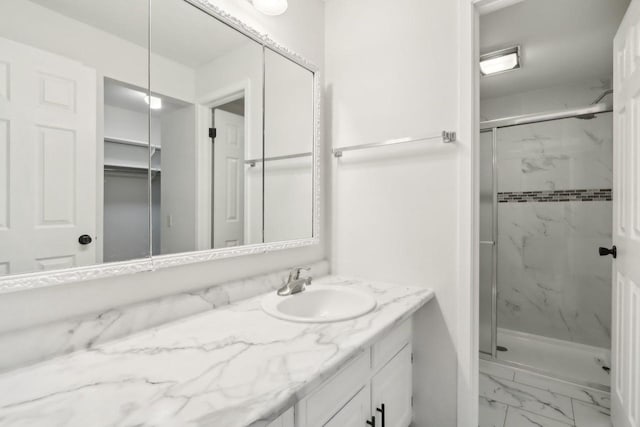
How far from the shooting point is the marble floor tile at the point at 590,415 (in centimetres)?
160

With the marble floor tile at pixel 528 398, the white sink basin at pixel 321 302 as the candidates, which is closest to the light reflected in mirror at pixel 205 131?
the white sink basin at pixel 321 302

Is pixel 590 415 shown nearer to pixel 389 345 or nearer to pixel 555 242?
pixel 555 242

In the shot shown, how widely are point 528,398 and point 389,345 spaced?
1.30m

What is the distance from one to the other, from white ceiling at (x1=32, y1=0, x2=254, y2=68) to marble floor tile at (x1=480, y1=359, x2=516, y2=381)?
96.9 inches

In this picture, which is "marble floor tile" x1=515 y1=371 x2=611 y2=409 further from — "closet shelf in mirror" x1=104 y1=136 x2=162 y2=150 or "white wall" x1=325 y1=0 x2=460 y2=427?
"closet shelf in mirror" x1=104 y1=136 x2=162 y2=150

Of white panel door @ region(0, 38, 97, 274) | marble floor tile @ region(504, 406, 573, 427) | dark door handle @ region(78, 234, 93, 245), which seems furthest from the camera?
marble floor tile @ region(504, 406, 573, 427)

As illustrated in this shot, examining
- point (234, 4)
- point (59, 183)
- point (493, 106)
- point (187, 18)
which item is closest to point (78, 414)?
point (59, 183)

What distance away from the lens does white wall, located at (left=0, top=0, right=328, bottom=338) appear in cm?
75

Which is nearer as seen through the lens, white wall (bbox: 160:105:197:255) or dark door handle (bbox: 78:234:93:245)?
dark door handle (bbox: 78:234:93:245)

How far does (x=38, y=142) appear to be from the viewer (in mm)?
749

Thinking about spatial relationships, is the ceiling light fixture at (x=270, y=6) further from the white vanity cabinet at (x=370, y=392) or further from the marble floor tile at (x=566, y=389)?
the marble floor tile at (x=566, y=389)

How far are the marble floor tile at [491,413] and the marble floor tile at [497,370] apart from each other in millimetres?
341

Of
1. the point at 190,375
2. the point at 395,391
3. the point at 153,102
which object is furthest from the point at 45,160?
the point at 395,391

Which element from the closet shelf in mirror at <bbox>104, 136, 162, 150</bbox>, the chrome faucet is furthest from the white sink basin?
the closet shelf in mirror at <bbox>104, 136, 162, 150</bbox>
